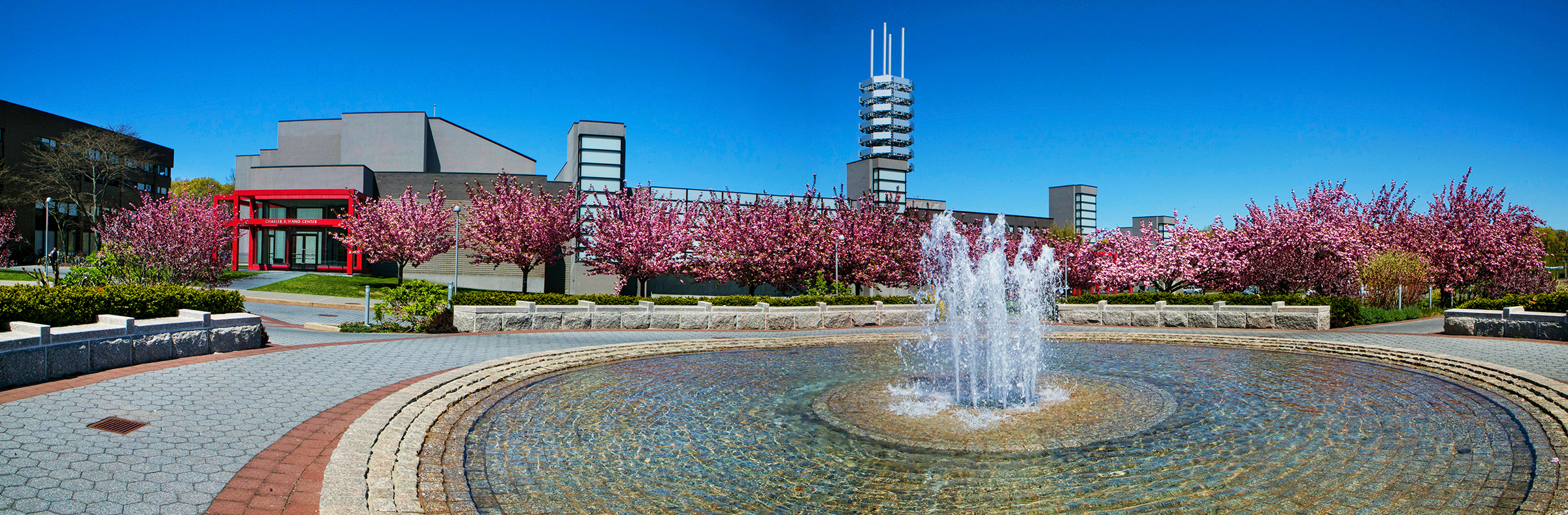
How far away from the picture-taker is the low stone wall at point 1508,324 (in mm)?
16000

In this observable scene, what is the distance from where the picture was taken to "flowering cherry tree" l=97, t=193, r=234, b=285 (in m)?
21.6

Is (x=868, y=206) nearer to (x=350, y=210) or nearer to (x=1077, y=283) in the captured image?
(x=1077, y=283)

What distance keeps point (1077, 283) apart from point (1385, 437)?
30952mm

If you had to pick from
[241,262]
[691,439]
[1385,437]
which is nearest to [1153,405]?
[1385,437]

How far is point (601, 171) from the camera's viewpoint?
139 ft

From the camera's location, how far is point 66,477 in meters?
5.20

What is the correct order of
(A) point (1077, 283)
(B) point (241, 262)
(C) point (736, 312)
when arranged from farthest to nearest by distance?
1. (B) point (241, 262)
2. (A) point (1077, 283)
3. (C) point (736, 312)

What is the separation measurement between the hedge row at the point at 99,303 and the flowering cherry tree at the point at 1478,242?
39547 mm

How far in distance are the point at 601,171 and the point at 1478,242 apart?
41.1 metres

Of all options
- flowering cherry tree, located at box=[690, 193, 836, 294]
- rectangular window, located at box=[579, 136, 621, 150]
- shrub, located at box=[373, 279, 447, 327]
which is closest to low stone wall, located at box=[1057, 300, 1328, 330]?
flowering cherry tree, located at box=[690, 193, 836, 294]

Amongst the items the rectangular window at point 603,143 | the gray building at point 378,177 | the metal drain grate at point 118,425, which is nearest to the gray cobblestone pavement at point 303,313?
the gray building at point 378,177

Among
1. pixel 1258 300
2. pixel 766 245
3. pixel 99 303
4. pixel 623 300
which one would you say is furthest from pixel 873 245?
pixel 99 303

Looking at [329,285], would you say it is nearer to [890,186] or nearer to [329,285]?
[329,285]

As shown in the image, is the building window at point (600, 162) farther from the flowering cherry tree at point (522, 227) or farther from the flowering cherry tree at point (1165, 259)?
the flowering cherry tree at point (1165, 259)
